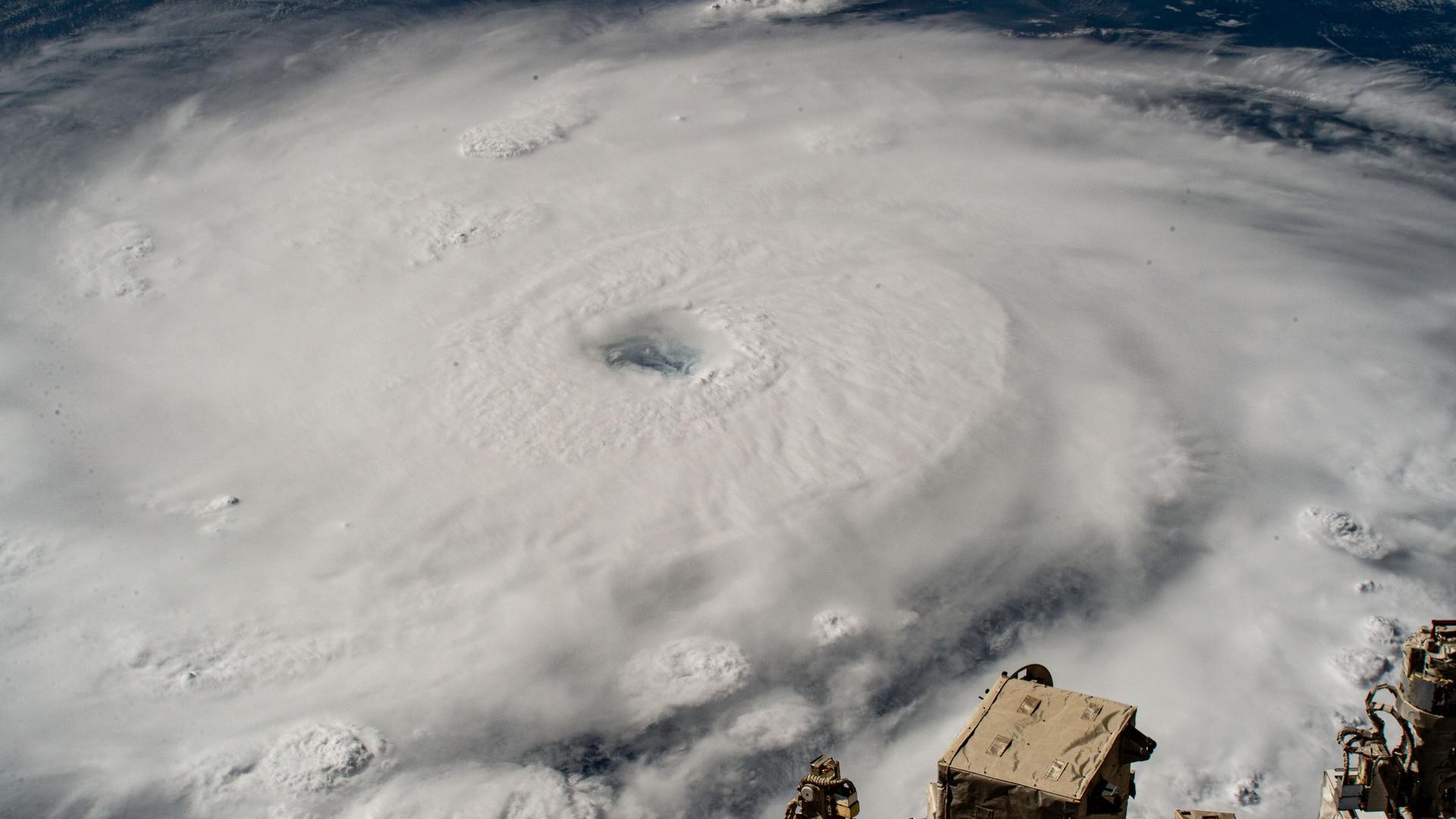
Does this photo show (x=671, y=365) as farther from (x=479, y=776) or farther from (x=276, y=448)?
(x=479, y=776)

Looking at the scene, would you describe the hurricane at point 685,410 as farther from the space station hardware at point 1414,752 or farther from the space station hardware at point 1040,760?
the space station hardware at point 1040,760

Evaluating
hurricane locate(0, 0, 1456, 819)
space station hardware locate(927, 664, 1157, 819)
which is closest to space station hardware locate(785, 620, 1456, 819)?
space station hardware locate(927, 664, 1157, 819)

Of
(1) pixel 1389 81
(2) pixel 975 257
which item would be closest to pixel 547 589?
(2) pixel 975 257

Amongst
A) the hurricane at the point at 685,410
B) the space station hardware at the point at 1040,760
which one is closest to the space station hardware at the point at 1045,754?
the space station hardware at the point at 1040,760

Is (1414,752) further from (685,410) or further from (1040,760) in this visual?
(685,410)

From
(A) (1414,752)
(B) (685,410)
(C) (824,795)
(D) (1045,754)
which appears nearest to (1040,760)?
(D) (1045,754)

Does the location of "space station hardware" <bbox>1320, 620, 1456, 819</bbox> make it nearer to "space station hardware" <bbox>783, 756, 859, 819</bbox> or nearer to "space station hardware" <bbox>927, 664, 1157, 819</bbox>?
"space station hardware" <bbox>927, 664, 1157, 819</bbox>
